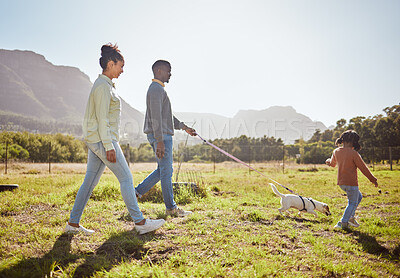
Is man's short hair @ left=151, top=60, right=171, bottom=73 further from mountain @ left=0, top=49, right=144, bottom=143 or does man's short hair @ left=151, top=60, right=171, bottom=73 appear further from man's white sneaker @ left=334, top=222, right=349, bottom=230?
mountain @ left=0, top=49, right=144, bottom=143

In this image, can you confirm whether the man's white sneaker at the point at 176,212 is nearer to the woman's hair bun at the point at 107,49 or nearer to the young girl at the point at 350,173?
the young girl at the point at 350,173

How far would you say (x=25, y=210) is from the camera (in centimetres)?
389

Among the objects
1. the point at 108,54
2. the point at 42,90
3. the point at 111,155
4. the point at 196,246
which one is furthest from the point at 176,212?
the point at 42,90

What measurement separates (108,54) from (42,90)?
186 m

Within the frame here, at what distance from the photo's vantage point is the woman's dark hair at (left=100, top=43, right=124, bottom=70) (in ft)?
8.80

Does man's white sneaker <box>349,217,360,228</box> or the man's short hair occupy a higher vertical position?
the man's short hair

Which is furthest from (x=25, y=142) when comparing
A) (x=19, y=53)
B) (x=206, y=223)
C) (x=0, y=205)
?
(x=19, y=53)

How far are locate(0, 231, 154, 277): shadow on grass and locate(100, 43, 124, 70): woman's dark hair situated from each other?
1886 mm

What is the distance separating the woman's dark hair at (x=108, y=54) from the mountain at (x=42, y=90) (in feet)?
364

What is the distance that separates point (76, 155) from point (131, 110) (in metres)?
157

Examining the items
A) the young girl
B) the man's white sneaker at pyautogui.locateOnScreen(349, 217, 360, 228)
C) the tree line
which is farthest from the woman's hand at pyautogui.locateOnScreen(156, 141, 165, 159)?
the tree line

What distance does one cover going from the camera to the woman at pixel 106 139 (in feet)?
8.13

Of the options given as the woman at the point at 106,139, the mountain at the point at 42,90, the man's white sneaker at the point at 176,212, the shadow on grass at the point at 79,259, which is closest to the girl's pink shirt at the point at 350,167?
the man's white sneaker at the point at 176,212

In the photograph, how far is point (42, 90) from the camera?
156m
